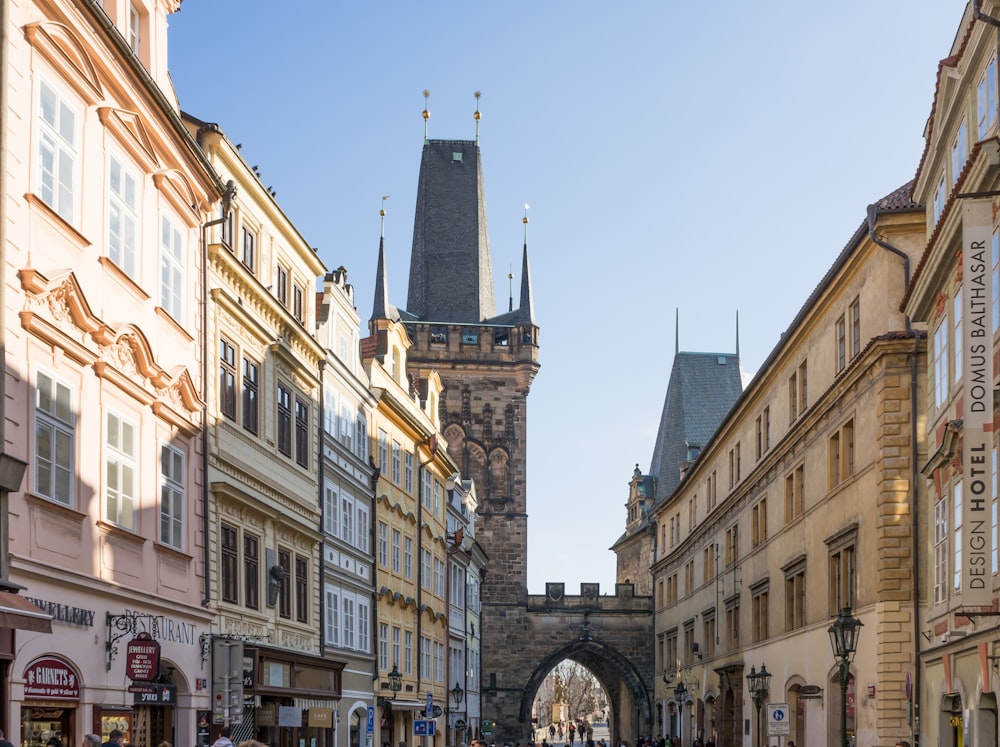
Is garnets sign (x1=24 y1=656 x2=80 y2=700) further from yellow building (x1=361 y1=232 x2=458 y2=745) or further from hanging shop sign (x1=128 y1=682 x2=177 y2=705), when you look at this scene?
yellow building (x1=361 y1=232 x2=458 y2=745)

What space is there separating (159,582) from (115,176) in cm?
556

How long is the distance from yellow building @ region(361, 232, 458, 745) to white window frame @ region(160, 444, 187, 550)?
18.9 meters

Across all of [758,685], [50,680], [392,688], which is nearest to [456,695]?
[392,688]

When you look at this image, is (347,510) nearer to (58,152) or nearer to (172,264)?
(172,264)

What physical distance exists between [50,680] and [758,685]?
29.7 metres

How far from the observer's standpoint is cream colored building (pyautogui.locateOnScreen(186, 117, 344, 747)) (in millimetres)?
25859

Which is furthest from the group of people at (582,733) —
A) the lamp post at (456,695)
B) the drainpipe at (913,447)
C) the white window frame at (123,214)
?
A: the white window frame at (123,214)

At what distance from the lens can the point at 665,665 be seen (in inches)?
2977

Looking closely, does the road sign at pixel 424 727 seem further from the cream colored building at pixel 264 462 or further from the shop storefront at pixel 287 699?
the cream colored building at pixel 264 462

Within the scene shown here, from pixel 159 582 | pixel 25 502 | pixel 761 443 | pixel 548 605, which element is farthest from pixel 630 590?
pixel 25 502

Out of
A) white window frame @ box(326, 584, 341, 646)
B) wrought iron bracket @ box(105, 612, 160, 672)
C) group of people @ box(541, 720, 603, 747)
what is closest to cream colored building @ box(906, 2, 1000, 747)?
wrought iron bracket @ box(105, 612, 160, 672)

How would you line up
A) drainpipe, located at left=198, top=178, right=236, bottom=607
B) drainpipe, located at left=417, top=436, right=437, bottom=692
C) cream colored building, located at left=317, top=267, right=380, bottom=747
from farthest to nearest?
drainpipe, located at left=417, top=436, right=437, bottom=692 → cream colored building, located at left=317, top=267, right=380, bottom=747 → drainpipe, located at left=198, top=178, right=236, bottom=607

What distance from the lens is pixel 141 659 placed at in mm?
19203

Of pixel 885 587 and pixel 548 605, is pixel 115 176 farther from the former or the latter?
pixel 548 605
